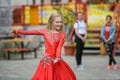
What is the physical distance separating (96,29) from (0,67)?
6689 mm

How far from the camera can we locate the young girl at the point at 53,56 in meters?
7.84

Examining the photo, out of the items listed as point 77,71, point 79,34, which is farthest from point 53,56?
point 79,34

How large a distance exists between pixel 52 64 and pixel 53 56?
14 centimetres

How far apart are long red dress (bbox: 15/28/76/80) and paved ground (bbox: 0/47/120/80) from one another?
16.0 ft

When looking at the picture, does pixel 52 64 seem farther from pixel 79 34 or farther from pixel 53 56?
pixel 79 34

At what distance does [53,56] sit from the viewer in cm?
798

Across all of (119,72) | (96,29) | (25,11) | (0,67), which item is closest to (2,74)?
(0,67)

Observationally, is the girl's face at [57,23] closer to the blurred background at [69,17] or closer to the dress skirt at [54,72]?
the dress skirt at [54,72]

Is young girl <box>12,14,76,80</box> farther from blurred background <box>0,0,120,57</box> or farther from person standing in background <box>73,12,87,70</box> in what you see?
blurred background <box>0,0,120,57</box>

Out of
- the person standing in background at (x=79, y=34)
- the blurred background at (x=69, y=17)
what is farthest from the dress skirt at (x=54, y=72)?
the blurred background at (x=69, y=17)

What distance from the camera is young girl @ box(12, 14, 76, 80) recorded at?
25.7 ft

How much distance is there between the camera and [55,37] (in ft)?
26.0

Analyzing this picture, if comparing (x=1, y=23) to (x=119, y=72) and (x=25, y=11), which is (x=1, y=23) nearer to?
(x=25, y=11)

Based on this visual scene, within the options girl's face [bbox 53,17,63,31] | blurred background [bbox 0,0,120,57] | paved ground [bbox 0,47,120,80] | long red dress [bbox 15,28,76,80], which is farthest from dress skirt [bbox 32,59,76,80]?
blurred background [bbox 0,0,120,57]
